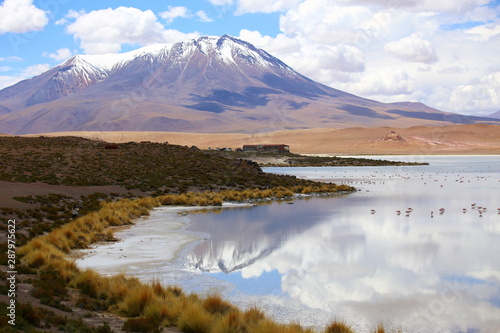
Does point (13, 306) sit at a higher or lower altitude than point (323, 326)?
higher

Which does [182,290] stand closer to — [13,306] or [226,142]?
[13,306]

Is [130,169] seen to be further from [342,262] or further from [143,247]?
[342,262]

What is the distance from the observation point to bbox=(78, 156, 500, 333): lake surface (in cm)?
1037

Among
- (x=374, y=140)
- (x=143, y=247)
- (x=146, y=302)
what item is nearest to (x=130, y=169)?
(x=143, y=247)

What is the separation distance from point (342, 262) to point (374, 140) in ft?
415

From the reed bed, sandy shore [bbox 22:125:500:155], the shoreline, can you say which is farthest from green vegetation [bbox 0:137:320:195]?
sandy shore [bbox 22:125:500:155]

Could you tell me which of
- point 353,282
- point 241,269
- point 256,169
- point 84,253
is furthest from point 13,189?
point 256,169

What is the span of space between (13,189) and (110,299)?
1617 cm

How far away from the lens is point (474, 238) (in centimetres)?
1812

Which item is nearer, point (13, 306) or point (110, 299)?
point (13, 306)

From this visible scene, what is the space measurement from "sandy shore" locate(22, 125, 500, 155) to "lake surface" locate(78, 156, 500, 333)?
325 feet

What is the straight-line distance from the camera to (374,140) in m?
137

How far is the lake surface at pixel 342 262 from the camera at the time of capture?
10.4 meters

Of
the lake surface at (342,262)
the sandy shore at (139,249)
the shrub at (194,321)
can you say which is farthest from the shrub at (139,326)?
the sandy shore at (139,249)
